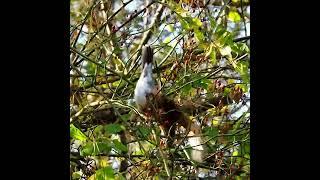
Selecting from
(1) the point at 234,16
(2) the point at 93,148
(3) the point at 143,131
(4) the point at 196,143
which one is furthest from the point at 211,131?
(1) the point at 234,16

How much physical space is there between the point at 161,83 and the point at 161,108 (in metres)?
0.10

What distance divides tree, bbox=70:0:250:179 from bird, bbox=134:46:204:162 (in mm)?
22

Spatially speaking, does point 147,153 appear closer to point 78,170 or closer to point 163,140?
point 163,140

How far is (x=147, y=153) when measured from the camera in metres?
1.39

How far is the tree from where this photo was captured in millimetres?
1324

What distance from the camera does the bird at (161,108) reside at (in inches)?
50.8

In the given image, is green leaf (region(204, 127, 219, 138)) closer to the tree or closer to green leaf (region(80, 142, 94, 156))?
the tree

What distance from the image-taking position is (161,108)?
1.37 m

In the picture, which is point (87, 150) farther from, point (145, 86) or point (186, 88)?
point (186, 88)

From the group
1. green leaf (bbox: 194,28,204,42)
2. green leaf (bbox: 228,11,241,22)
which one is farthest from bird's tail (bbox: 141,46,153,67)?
green leaf (bbox: 228,11,241,22)

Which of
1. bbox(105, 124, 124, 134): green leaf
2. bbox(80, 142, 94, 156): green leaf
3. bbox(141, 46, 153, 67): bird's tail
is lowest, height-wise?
bbox(80, 142, 94, 156): green leaf

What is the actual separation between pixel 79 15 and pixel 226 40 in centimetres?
54

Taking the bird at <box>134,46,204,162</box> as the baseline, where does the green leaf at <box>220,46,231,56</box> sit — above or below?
above
